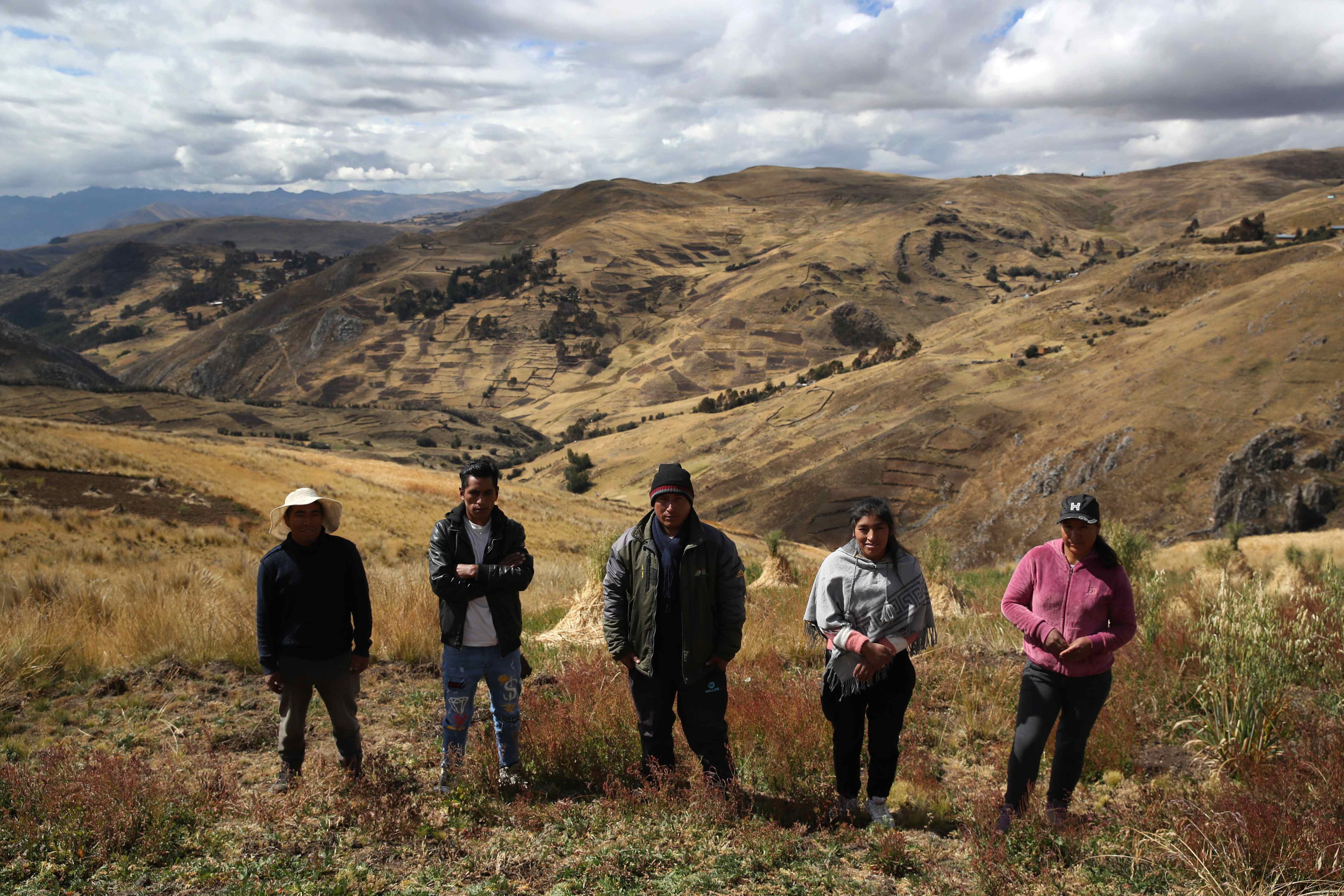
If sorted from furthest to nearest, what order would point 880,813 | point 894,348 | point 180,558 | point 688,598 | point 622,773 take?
1. point 894,348
2. point 180,558
3. point 622,773
4. point 880,813
5. point 688,598

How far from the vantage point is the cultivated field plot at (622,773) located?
3.28 meters

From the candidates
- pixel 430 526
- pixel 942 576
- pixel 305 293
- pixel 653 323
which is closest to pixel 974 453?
pixel 430 526

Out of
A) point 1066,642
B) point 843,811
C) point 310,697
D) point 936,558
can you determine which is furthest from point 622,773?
point 936,558

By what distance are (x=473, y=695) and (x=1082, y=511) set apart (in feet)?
10.7

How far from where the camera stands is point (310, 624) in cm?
401

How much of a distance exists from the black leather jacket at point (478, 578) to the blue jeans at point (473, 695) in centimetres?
7

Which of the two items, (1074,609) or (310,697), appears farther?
(310,697)

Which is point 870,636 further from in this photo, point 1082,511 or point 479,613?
point 479,613

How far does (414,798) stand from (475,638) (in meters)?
0.87

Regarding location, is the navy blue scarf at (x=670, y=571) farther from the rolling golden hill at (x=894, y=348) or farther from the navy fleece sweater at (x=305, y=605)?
the rolling golden hill at (x=894, y=348)

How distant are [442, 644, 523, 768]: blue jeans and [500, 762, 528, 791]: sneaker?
0.12ft

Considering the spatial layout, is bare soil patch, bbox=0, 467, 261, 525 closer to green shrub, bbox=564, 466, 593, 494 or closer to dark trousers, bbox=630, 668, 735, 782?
dark trousers, bbox=630, 668, 735, 782

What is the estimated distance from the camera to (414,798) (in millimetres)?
3975

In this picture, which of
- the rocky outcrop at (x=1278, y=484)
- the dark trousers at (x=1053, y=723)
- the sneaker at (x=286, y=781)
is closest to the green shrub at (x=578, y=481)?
the rocky outcrop at (x=1278, y=484)
